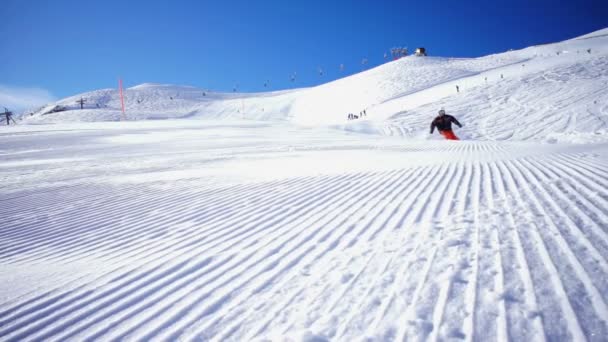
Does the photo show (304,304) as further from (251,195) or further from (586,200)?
(586,200)

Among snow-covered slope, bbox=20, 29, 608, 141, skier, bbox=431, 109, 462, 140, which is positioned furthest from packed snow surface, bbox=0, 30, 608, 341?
snow-covered slope, bbox=20, 29, 608, 141

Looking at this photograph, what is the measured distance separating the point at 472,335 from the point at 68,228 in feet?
13.9

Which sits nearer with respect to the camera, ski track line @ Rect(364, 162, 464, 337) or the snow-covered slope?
ski track line @ Rect(364, 162, 464, 337)

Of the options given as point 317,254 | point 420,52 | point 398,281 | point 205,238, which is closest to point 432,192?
point 317,254

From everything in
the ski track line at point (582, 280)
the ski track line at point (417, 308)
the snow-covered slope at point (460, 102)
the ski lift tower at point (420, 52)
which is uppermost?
the ski lift tower at point (420, 52)

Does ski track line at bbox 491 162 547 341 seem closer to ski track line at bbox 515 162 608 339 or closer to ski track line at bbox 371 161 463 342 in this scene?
ski track line at bbox 515 162 608 339

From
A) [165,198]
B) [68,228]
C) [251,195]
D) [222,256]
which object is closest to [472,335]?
[222,256]

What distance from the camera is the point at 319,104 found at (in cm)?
4472

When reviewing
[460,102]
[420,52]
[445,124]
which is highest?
[420,52]

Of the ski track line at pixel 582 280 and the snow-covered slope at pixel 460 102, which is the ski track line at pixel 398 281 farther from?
the snow-covered slope at pixel 460 102

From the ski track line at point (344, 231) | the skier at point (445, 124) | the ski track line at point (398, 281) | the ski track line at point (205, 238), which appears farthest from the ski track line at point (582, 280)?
the skier at point (445, 124)

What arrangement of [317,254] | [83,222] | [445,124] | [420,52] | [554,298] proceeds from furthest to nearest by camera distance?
[420,52] < [445,124] < [83,222] < [317,254] < [554,298]

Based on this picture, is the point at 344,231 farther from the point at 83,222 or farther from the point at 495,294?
the point at 83,222

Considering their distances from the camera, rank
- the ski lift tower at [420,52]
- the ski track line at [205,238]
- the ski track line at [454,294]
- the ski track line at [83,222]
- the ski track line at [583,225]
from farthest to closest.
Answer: the ski lift tower at [420,52]
the ski track line at [83,222]
the ski track line at [205,238]
the ski track line at [583,225]
the ski track line at [454,294]
